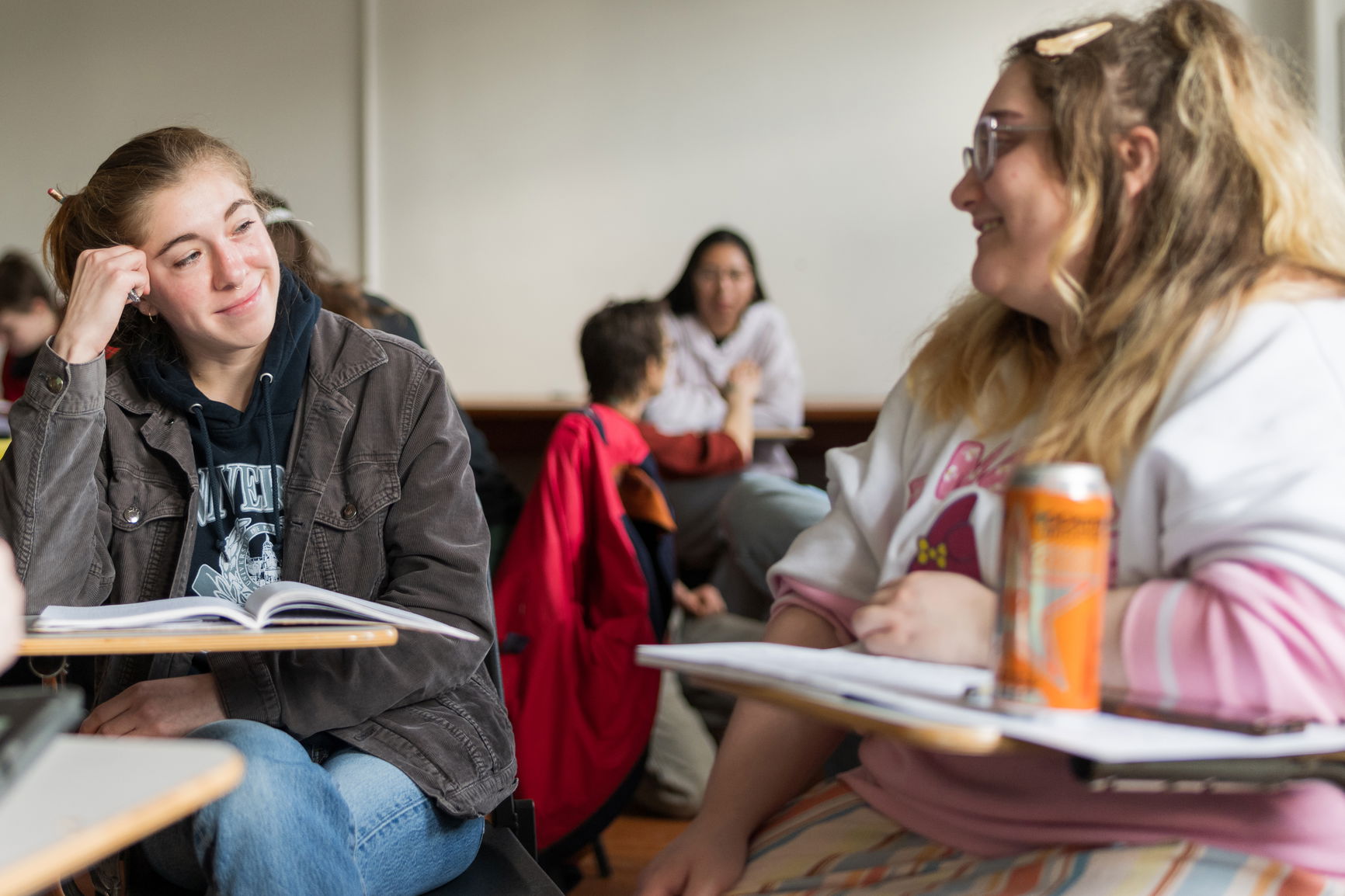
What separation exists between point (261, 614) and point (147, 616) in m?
0.10

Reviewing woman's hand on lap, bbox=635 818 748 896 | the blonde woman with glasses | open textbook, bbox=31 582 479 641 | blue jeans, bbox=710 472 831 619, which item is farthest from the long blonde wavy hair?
blue jeans, bbox=710 472 831 619

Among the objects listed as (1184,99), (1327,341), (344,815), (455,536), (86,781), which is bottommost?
(344,815)

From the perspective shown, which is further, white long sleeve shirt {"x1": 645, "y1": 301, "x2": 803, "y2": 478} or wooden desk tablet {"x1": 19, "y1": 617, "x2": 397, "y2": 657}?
white long sleeve shirt {"x1": 645, "y1": 301, "x2": 803, "y2": 478}

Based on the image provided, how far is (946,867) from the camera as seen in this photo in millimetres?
1019

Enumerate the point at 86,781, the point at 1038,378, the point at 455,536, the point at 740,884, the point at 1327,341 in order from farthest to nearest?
the point at 455,536 → the point at 1038,378 → the point at 740,884 → the point at 1327,341 → the point at 86,781

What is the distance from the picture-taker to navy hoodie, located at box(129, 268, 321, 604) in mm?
1365

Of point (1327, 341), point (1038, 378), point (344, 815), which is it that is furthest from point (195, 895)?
point (1327, 341)

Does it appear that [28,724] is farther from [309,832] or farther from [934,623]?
[934,623]

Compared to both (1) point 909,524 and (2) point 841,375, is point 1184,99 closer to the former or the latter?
(1) point 909,524

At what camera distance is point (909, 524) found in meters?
1.14

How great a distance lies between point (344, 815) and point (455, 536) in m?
0.33

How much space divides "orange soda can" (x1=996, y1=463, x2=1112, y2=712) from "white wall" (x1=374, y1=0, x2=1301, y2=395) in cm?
482

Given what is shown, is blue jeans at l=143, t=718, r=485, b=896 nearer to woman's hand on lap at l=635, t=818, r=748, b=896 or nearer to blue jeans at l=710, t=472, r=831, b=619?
woman's hand on lap at l=635, t=818, r=748, b=896

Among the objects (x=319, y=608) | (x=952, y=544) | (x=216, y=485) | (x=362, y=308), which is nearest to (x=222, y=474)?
(x=216, y=485)
